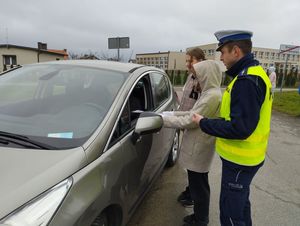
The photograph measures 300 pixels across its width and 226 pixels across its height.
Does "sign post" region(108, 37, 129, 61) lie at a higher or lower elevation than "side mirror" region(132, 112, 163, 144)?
higher

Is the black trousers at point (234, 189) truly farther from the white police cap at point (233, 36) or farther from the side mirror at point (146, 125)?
the white police cap at point (233, 36)

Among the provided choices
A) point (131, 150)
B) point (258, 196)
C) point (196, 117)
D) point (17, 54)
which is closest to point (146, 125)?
point (131, 150)

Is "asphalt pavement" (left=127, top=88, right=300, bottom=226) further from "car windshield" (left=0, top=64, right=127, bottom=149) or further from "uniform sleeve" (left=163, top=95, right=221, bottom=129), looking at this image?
"car windshield" (left=0, top=64, right=127, bottom=149)

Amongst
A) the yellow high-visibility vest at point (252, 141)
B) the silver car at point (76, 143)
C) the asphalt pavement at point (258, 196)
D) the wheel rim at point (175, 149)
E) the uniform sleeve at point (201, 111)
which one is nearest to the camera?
the silver car at point (76, 143)

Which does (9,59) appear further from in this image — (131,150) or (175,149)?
(131,150)

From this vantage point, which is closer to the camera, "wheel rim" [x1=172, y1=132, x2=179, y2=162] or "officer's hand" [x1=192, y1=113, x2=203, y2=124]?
"officer's hand" [x1=192, y1=113, x2=203, y2=124]

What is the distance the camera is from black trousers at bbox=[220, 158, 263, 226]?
2.12 m

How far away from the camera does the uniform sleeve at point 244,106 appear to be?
6.18ft

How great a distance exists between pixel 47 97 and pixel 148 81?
1.17 metres

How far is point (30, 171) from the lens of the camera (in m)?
1.53

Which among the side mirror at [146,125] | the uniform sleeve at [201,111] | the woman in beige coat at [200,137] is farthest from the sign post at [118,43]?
the side mirror at [146,125]

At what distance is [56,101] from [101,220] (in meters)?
1.10

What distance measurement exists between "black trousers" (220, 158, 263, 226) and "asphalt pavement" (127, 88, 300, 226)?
0.88 meters

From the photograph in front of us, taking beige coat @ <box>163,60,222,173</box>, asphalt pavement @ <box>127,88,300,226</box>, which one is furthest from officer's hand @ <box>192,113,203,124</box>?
asphalt pavement @ <box>127,88,300,226</box>
